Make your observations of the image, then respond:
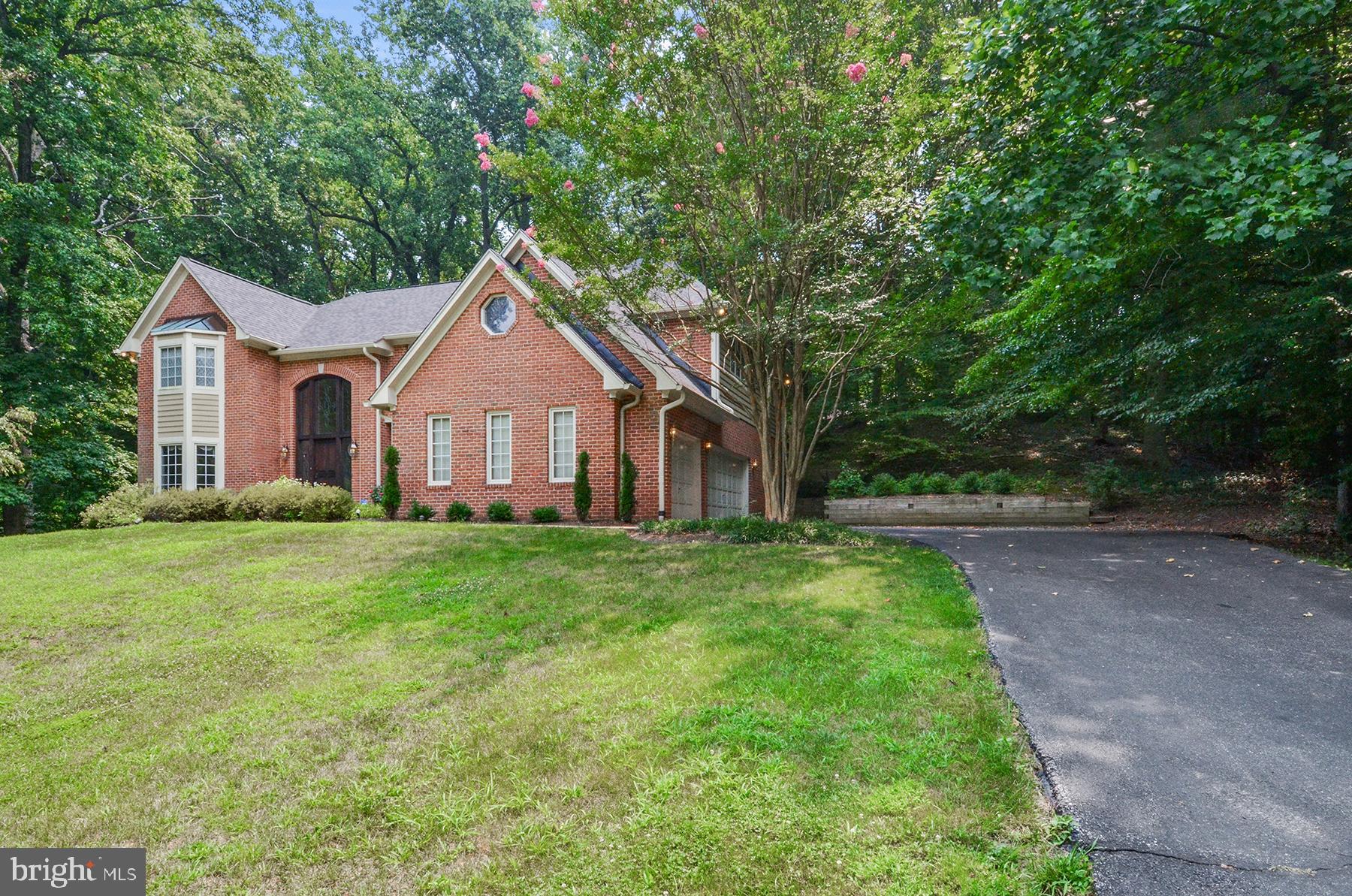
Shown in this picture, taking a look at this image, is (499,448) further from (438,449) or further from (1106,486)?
(1106,486)

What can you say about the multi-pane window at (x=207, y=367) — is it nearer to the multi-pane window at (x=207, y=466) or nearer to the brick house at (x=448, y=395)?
the brick house at (x=448, y=395)

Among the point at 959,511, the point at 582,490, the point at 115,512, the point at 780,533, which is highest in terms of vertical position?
the point at 582,490

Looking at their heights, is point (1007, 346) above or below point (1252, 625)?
above

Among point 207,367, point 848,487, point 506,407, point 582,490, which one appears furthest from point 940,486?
point 207,367

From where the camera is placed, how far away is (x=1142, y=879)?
2180 millimetres

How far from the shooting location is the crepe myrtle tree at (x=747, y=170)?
9469 mm

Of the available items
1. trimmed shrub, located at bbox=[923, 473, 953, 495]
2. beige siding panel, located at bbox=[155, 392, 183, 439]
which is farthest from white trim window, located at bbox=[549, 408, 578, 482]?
beige siding panel, located at bbox=[155, 392, 183, 439]

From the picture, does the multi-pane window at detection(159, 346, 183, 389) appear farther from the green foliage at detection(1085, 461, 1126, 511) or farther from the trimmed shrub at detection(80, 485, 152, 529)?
the green foliage at detection(1085, 461, 1126, 511)

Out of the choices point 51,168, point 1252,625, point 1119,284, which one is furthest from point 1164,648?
point 51,168

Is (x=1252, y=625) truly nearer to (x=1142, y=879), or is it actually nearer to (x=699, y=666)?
(x=1142, y=879)

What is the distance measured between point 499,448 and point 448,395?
62.5 inches

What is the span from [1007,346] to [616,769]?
1147cm

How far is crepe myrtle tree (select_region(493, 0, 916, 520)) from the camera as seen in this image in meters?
9.47
